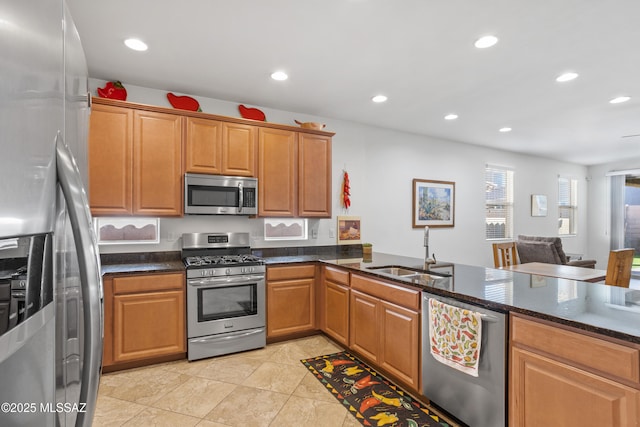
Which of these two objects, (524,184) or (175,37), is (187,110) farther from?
(524,184)

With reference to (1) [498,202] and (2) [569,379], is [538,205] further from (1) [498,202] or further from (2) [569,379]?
(2) [569,379]

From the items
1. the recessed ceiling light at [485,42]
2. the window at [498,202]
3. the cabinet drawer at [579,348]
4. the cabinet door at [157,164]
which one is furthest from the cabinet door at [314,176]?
the window at [498,202]

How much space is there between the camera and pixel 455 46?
102 inches

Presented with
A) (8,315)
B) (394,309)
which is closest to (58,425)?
(8,315)

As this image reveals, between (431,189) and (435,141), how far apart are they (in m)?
0.80

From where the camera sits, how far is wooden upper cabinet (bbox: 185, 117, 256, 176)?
132 inches

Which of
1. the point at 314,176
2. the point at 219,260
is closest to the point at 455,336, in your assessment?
the point at 219,260

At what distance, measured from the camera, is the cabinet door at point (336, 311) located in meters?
3.21

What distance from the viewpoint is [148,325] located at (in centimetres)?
294

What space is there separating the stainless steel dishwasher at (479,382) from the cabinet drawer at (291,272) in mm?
1605

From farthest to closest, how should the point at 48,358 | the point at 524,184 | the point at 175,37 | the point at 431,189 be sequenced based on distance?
the point at 524,184, the point at 431,189, the point at 175,37, the point at 48,358

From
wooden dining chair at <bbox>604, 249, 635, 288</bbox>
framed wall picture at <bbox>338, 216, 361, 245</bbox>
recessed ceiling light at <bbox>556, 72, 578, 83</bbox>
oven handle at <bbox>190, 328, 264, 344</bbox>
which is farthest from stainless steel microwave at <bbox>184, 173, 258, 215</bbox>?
wooden dining chair at <bbox>604, 249, 635, 288</bbox>

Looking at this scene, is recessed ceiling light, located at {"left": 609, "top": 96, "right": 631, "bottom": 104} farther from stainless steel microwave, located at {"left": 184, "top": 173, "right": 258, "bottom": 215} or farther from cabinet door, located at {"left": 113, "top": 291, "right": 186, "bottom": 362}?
cabinet door, located at {"left": 113, "top": 291, "right": 186, "bottom": 362}

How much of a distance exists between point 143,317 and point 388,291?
2.10m
